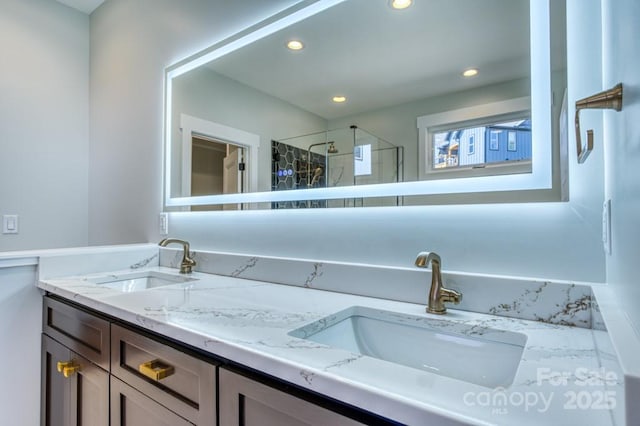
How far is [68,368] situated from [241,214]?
852mm

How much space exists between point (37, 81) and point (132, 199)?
1.07 meters

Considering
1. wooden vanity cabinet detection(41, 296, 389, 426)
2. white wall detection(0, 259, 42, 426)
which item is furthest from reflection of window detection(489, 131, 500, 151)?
white wall detection(0, 259, 42, 426)

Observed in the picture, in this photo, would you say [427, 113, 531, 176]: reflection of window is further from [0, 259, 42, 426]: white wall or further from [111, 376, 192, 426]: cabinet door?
[0, 259, 42, 426]: white wall

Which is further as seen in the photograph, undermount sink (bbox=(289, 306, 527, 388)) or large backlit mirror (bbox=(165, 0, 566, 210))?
large backlit mirror (bbox=(165, 0, 566, 210))

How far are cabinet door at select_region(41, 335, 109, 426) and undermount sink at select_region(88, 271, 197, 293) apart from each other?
29 centimetres

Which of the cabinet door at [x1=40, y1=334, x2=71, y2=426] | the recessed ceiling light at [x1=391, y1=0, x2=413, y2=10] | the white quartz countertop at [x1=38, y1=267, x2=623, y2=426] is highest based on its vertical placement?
the recessed ceiling light at [x1=391, y1=0, x2=413, y2=10]

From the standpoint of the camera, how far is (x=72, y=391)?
122cm

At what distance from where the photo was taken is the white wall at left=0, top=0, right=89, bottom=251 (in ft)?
6.86

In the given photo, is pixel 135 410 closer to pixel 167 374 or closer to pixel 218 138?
pixel 167 374

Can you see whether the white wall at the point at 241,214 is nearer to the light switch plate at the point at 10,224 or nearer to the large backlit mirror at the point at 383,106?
the large backlit mirror at the point at 383,106

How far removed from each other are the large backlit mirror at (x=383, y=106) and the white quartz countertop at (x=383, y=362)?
378mm

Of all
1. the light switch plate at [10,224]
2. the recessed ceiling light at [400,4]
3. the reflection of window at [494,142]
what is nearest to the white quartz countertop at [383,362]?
the reflection of window at [494,142]

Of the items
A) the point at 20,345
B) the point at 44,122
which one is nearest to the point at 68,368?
the point at 20,345

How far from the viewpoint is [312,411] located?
1.90ft
